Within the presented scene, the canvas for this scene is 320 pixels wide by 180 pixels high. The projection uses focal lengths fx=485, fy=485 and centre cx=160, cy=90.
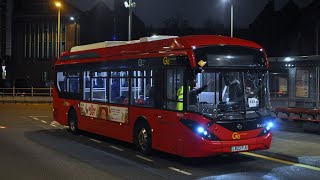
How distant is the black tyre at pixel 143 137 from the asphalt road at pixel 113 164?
0.22 m

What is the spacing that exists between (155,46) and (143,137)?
2400 millimetres

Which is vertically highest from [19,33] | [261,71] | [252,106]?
[19,33]

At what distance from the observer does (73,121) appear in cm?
1769

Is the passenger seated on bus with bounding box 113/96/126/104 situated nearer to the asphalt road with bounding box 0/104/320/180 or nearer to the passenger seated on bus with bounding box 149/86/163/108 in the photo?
the asphalt road with bounding box 0/104/320/180

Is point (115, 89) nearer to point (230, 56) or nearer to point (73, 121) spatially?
point (73, 121)

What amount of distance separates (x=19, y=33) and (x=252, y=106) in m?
60.0

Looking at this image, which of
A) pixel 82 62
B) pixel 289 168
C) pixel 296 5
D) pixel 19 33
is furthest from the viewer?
pixel 296 5

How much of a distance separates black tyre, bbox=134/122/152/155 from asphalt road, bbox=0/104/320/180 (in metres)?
0.22

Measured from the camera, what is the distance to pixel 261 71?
11.6 metres

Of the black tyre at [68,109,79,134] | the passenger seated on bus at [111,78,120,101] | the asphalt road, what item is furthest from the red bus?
the black tyre at [68,109,79,134]

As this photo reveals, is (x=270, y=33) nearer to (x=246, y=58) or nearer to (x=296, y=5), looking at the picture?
(x=296, y=5)

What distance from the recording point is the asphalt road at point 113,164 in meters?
9.97

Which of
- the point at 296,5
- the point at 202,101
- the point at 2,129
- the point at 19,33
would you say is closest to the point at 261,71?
the point at 202,101

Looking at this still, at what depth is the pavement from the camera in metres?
11.5
